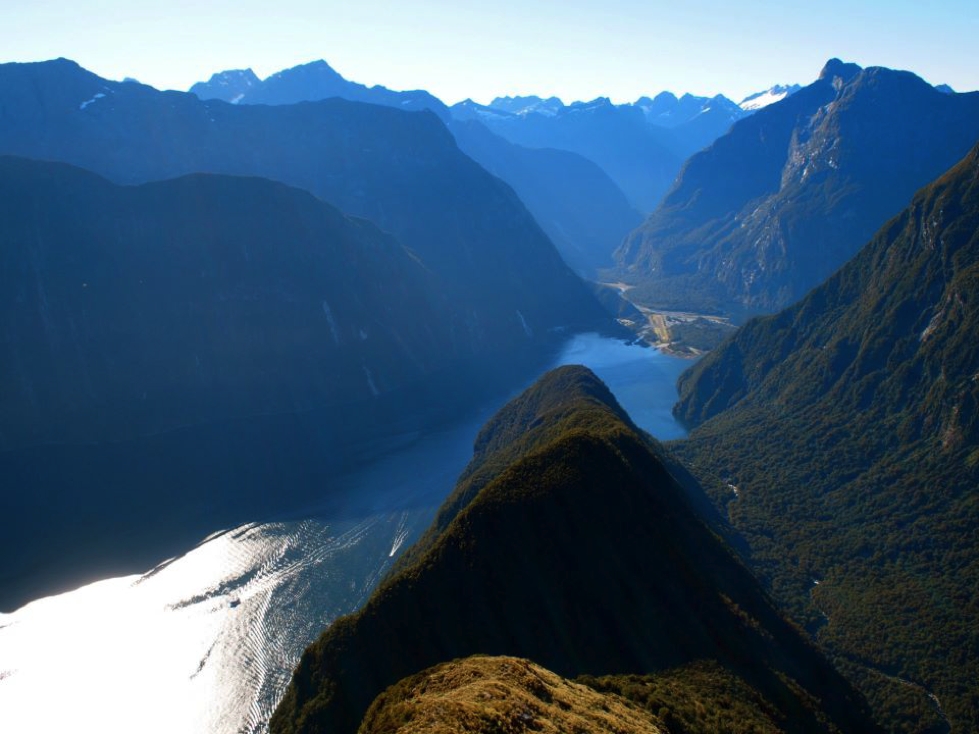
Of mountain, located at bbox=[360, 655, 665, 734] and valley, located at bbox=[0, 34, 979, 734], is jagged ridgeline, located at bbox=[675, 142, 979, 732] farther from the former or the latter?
mountain, located at bbox=[360, 655, 665, 734]

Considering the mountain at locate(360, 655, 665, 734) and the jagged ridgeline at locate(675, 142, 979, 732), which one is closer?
the mountain at locate(360, 655, 665, 734)

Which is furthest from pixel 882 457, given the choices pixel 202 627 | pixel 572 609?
pixel 202 627

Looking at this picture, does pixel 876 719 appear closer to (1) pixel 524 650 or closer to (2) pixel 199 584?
(1) pixel 524 650

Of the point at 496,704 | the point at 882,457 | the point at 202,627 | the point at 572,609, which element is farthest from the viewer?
the point at 882,457

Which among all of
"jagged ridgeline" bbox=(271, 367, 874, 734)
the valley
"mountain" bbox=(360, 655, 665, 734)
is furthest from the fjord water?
"mountain" bbox=(360, 655, 665, 734)

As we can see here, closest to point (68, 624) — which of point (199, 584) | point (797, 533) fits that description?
point (199, 584)

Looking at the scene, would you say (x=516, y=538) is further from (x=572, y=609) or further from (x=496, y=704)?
(x=496, y=704)
